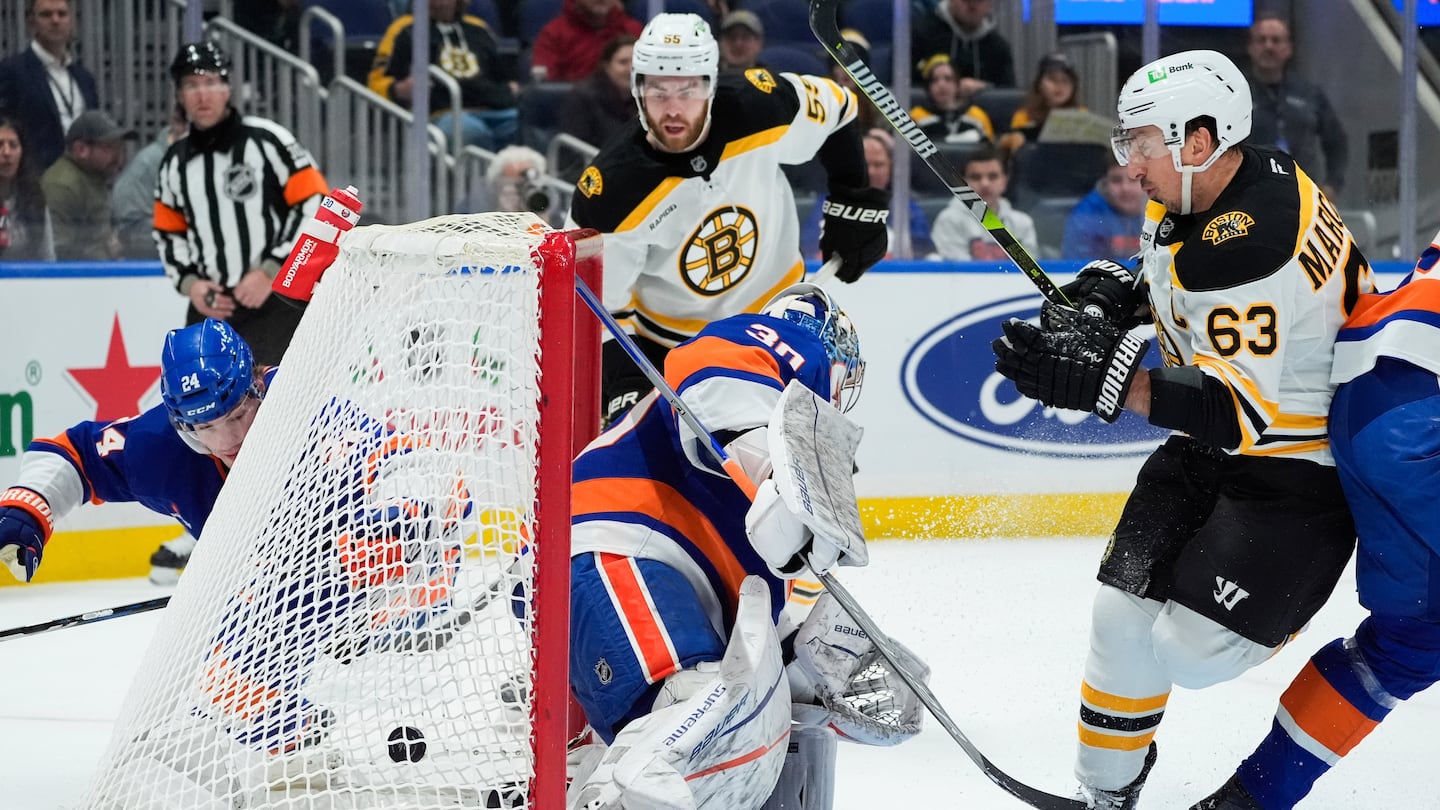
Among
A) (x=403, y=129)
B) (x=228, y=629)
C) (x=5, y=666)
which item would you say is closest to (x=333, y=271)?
(x=228, y=629)

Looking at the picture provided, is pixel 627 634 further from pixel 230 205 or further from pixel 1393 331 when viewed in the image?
pixel 230 205

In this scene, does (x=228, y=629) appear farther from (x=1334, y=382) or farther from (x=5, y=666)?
(x=5, y=666)

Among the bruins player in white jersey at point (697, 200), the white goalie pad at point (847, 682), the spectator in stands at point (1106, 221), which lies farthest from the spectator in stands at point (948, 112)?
the white goalie pad at point (847, 682)

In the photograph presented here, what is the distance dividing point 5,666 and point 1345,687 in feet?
9.71

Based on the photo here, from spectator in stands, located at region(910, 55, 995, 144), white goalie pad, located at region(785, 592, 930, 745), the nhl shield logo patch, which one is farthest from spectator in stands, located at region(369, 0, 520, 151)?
white goalie pad, located at region(785, 592, 930, 745)

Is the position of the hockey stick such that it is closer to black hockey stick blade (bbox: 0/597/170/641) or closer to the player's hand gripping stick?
the player's hand gripping stick

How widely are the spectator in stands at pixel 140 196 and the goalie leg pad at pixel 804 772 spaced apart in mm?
3306

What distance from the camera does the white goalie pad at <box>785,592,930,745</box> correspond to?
2.34 meters

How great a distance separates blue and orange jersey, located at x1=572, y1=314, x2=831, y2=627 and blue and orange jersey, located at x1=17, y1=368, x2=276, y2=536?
0.98 metres

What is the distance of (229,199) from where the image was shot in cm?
468

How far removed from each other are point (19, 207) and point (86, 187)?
22cm

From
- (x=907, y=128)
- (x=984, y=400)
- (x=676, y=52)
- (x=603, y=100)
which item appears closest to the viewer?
(x=907, y=128)

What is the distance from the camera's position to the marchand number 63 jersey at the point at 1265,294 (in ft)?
7.61

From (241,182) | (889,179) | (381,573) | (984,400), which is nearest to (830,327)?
(381,573)
